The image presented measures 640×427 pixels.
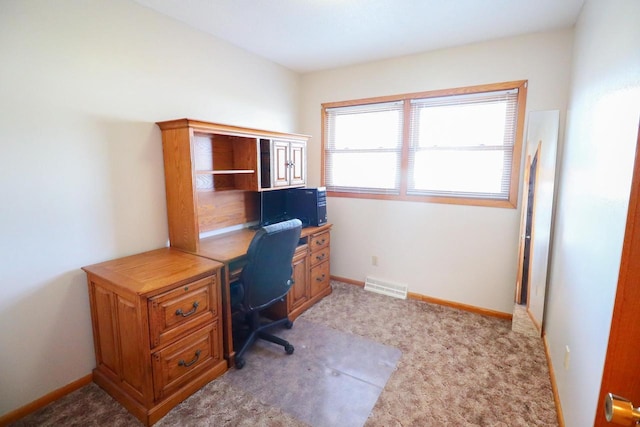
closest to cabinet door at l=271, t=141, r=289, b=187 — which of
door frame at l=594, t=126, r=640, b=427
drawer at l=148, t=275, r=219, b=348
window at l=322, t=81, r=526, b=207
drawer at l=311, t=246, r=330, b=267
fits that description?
drawer at l=311, t=246, r=330, b=267

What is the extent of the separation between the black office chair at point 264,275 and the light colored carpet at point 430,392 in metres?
0.43

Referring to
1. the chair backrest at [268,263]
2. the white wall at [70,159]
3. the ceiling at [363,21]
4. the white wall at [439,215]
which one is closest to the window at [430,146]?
the white wall at [439,215]

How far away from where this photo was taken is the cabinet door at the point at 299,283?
9.62ft

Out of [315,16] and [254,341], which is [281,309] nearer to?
[254,341]

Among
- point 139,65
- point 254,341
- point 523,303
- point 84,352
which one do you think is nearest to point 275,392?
point 254,341

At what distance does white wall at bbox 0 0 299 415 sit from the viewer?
5.74 feet

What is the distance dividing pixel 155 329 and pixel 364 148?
2.73m

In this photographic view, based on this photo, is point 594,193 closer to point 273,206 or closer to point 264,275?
point 264,275

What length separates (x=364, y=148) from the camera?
11.9 ft

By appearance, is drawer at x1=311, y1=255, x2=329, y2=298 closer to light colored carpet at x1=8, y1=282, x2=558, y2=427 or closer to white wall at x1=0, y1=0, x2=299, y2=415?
light colored carpet at x1=8, y1=282, x2=558, y2=427

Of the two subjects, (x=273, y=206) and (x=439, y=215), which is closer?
(x=439, y=215)

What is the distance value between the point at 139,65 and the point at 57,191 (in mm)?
1032

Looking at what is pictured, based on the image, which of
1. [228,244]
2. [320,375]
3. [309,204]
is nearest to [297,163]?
[309,204]

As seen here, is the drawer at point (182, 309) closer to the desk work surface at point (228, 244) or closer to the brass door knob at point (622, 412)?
the desk work surface at point (228, 244)
